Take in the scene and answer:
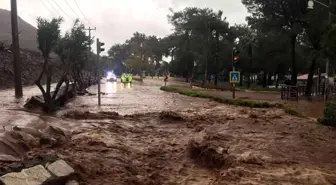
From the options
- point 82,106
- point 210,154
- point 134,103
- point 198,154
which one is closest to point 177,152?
point 198,154

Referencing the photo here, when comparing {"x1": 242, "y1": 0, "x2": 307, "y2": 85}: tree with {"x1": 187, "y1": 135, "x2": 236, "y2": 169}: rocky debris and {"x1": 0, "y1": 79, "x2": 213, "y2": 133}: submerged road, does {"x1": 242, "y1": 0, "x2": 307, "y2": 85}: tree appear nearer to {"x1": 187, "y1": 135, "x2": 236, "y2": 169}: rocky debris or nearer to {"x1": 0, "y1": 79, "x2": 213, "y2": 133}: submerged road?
{"x1": 0, "y1": 79, "x2": 213, "y2": 133}: submerged road

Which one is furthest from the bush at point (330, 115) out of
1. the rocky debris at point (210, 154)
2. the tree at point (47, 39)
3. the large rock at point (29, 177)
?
the tree at point (47, 39)

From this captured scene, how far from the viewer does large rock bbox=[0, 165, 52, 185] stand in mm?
5075

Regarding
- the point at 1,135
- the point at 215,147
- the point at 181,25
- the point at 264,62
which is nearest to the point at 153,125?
the point at 215,147

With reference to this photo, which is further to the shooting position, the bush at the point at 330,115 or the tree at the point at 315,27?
the tree at the point at 315,27

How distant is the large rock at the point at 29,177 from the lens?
16.7 feet

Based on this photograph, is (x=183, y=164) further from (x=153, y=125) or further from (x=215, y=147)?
(x=153, y=125)

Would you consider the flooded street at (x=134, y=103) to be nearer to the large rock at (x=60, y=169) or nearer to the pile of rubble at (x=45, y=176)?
the large rock at (x=60, y=169)

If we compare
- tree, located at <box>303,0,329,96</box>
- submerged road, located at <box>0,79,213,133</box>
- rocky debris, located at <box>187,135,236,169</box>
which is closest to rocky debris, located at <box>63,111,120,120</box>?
submerged road, located at <box>0,79,213,133</box>

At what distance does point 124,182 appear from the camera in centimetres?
676

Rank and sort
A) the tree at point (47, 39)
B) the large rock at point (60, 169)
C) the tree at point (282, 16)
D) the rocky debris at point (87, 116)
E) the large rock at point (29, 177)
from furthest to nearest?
the tree at point (282, 16) → the tree at point (47, 39) → the rocky debris at point (87, 116) → the large rock at point (60, 169) → the large rock at point (29, 177)

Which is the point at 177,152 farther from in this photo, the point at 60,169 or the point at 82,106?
the point at 82,106

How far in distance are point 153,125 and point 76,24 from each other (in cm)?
1514

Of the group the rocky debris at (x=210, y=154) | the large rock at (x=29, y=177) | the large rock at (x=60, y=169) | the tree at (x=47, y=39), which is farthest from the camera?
the tree at (x=47, y=39)
